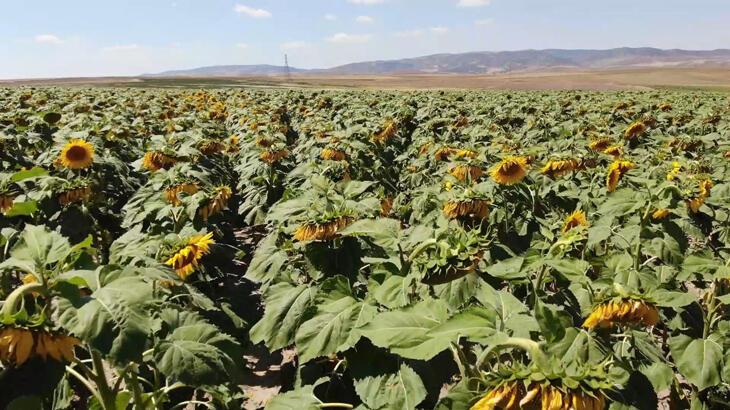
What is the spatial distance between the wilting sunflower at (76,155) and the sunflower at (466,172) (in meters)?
3.85

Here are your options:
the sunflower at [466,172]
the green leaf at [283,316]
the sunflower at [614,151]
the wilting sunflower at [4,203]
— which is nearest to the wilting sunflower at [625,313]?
the green leaf at [283,316]

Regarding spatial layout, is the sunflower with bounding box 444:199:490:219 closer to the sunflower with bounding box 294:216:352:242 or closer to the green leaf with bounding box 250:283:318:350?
the sunflower with bounding box 294:216:352:242

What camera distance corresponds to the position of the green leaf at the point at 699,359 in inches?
93.6

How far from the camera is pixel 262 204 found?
251 inches

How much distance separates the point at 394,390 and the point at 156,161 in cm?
496

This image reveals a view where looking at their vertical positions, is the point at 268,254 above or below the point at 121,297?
below

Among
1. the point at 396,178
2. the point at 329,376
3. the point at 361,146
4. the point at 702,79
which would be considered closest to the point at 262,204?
the point at 361,146

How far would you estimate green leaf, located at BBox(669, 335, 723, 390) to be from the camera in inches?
93.6

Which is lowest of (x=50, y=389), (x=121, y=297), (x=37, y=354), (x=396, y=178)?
(x=396, y=178)

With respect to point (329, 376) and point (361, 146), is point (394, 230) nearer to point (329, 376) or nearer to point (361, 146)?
point (329, 376)

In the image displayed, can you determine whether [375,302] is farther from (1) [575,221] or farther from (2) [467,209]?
(1) [575,221]

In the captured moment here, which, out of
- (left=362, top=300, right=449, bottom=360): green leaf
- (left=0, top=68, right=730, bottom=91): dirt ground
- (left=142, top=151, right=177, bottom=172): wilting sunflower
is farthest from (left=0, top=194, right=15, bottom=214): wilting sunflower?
(left=0, top=68, right=730, bottom=91): dirt ground

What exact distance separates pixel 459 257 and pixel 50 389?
4.50 feet

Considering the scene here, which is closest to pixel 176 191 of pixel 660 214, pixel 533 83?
pixel 660 214
